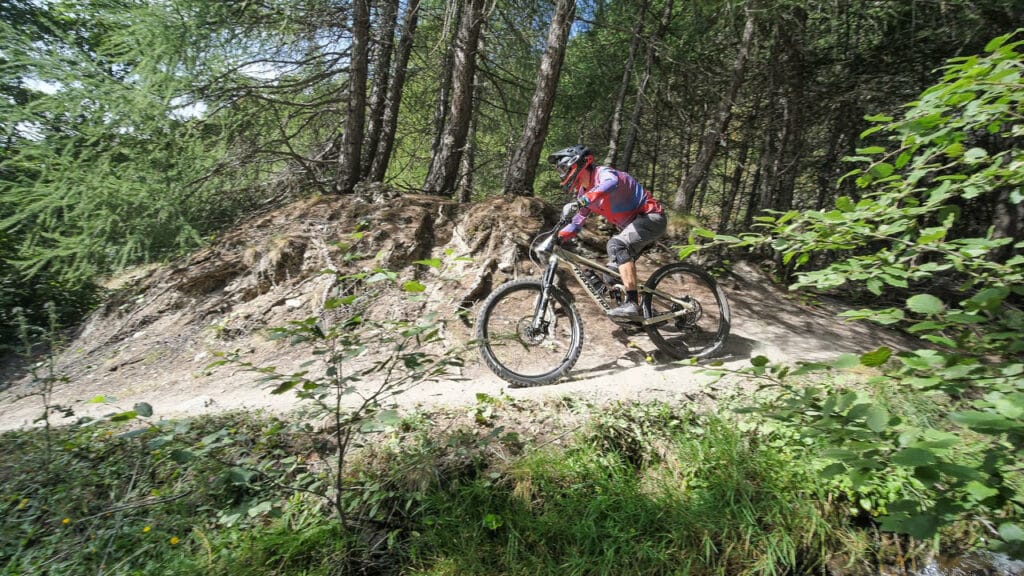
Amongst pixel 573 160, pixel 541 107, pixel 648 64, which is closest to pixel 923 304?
pixel 573 160

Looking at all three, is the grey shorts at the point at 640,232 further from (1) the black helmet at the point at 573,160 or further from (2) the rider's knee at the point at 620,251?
(1) the black helmet at the point at 573,160

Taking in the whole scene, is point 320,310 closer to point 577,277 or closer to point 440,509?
point 440,509

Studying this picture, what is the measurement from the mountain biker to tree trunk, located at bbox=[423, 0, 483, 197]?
3719 millimetres

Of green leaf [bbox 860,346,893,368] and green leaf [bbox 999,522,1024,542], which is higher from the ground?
green leaf [bbox 860,346,893,368]

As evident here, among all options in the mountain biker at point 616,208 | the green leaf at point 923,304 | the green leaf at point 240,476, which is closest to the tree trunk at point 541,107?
the mountain biker at point 616,208

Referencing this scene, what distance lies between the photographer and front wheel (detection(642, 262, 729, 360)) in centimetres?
510

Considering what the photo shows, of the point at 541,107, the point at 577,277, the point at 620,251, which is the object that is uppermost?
the point at 541,107

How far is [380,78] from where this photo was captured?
8508 millimetres

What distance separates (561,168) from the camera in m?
4.63

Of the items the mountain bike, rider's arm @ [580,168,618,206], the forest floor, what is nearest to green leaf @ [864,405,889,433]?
the forest floor

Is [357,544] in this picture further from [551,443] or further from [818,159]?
[818,159]

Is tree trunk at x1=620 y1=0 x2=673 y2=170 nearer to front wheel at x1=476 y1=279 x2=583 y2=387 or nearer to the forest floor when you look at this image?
the forest floor

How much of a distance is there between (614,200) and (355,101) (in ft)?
18.3

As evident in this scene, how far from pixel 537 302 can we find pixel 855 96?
23.4 feet
